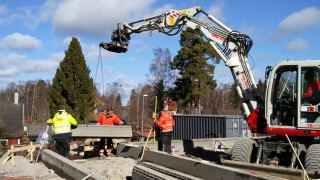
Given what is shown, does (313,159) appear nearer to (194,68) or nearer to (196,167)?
(196,167)

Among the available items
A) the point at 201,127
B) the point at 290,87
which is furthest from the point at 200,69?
the point at 290,87

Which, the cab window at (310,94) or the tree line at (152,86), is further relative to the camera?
the tree line at (152,86)

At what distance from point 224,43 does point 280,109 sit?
2916mm

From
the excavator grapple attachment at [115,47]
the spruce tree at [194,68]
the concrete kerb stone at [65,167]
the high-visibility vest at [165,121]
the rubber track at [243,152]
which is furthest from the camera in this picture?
the spruce tree at [194,68]

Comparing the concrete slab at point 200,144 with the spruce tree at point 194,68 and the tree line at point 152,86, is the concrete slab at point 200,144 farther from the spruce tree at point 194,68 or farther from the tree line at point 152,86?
the spruce tree at point 194,68

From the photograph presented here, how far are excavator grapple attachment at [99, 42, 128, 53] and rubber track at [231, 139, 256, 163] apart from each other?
5.48 meters

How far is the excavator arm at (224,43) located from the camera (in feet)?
30.0

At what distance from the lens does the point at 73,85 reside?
27953mm

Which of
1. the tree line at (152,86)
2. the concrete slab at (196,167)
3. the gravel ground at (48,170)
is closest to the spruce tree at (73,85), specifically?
the tree line at (152,86)

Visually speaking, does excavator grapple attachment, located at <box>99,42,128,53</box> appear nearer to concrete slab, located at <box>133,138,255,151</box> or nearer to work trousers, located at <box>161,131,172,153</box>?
work trousers, located at <box>161,131,172,153</box>

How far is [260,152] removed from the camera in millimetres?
7609

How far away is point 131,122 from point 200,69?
35.5 feet

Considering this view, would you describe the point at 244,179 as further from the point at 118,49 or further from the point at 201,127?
the point at 201,127

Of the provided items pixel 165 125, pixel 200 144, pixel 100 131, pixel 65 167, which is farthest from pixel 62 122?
pixel 200 144
